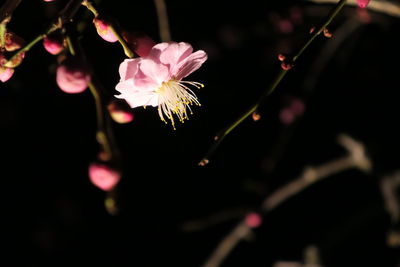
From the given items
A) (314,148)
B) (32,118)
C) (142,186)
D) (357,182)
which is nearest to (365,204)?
(357,182)

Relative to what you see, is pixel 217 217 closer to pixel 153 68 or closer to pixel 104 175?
pixel 104 175

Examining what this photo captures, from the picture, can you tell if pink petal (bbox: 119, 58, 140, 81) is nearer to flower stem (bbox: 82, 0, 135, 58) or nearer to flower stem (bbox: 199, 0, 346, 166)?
flower stem (bbox: 82, 0, 135, 58)

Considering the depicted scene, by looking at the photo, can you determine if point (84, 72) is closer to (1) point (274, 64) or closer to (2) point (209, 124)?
(2) point (209, 124)

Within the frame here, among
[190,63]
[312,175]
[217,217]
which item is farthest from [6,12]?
[217,217]

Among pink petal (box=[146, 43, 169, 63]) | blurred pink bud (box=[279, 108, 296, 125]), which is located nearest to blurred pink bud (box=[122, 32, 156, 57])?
pink petal (box=[146, 43, 169, 63])

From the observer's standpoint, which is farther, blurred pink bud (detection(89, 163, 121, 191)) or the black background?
the black background

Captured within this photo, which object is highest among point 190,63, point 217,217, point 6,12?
point 217,217
